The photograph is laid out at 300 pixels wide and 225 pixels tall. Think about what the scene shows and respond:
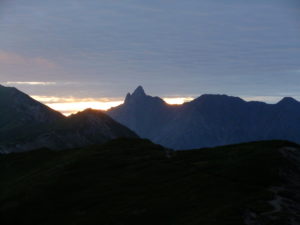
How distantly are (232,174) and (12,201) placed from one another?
4575 centimetres

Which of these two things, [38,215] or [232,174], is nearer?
[38,215]

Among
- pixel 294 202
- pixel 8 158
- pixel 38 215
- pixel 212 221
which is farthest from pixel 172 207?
pixel 8 158

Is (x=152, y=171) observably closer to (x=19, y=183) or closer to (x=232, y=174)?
(x=232, y=174)

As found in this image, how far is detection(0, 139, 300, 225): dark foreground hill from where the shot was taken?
66875 millimetres

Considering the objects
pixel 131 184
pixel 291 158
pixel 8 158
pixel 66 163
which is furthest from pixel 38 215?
pixel 8 158

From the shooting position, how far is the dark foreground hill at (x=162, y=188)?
2633 inches

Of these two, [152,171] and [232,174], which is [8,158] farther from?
[232,174]

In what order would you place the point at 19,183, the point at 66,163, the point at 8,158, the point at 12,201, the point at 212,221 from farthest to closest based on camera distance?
the point at 8,158
the point at 66,163
the point at 19,183
the point at 12,201
the point at 212,221

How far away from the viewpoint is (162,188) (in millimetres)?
84125

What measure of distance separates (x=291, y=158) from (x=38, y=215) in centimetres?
5580

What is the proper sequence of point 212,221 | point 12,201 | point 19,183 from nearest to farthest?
1. point 212,221
2. point 12,201
3. point 19,183

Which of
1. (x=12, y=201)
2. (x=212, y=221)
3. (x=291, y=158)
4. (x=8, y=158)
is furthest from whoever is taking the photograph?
(x=8, y=158)

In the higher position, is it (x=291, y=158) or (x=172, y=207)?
(x=291, y=158)

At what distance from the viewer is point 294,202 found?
70062 millimetres
